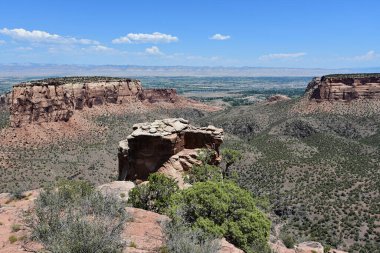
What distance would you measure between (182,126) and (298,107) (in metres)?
84.6

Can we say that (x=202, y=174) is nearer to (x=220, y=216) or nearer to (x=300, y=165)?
(x=220, y=216)

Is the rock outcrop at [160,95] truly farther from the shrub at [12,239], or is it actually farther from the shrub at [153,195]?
the shrub at [12,239]

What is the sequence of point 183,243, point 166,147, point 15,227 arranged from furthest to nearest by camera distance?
point 166,147 → point 15,227 → point 183,243

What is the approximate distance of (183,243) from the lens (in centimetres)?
1582


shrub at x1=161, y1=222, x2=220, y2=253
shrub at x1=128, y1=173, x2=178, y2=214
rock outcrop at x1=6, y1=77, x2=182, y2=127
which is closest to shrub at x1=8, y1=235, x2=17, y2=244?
shrub at x1=161, y1=222, x2=220, y2=253

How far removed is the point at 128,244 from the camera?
18109 mm

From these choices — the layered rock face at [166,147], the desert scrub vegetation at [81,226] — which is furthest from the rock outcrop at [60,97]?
the desert scrub vegetation at [81,226]

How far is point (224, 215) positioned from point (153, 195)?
25.1 feet

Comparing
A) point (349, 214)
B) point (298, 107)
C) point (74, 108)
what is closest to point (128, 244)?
point (349, 214)

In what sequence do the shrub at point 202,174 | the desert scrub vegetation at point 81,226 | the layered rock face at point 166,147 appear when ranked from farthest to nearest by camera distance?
1. the layered rock face at point 166,147
2. the shrub at point 202,174
3. the desert scrub vegetation at point 81,226

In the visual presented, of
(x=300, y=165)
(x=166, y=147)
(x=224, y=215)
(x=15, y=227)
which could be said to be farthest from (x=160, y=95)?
(x=15, y=227)

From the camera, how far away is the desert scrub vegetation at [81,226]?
14.9 meters

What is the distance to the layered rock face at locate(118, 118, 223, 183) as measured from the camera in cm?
3650

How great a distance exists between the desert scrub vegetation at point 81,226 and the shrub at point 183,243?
6.66 ft
